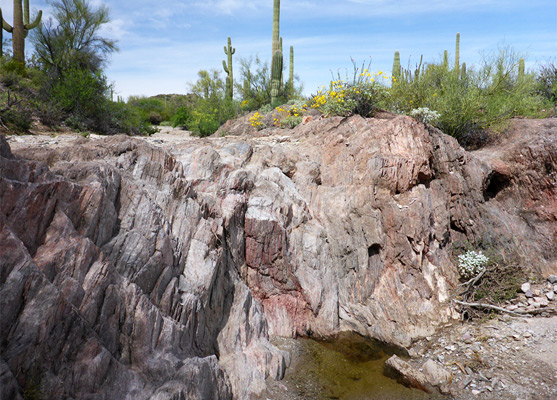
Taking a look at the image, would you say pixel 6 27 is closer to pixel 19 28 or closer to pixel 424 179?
pixel 19 28

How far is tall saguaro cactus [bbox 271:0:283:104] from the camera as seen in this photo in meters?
21.5

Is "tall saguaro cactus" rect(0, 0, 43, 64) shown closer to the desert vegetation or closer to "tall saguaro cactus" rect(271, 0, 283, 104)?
the desert vegetation

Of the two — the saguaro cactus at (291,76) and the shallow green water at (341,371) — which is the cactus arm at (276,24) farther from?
the shallow green water at (341,371)

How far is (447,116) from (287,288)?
7552mm

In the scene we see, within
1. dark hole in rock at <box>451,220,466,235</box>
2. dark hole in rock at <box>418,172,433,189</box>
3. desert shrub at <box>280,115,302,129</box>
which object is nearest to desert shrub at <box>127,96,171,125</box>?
desert shrub at <box>280,115,302,129</box>

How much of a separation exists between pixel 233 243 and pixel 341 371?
3.05 metres

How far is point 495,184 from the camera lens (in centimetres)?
1102

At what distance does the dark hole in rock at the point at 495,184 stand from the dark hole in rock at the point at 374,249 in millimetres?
4132

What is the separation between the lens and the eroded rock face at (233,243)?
164 inches

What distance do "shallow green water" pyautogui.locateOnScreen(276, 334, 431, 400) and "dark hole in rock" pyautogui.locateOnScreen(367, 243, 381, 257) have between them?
1.86 metres

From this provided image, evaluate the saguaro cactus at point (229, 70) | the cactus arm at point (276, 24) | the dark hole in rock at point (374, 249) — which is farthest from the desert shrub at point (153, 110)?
the dark hole in rock at point (374, 249)

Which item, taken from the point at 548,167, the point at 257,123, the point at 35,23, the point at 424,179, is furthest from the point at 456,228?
the point at 35,23

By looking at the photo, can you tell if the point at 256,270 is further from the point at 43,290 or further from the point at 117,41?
the point at 117,41

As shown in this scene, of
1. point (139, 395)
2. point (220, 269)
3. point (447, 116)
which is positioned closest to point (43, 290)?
point (139, 395)
